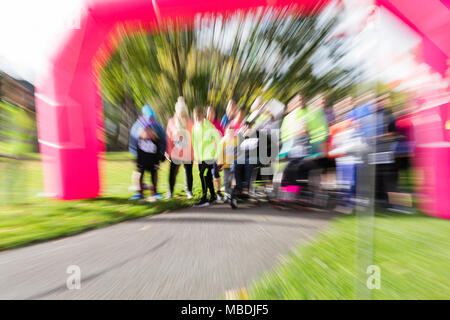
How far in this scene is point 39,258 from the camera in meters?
2.31

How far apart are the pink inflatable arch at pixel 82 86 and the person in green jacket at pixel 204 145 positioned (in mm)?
1580

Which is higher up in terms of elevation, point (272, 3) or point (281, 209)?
point (272, 3)

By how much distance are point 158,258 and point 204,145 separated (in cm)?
245

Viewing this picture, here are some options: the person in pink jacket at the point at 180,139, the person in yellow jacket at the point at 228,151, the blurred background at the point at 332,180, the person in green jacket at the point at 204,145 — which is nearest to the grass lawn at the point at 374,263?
the blurred background at the point at 332,180

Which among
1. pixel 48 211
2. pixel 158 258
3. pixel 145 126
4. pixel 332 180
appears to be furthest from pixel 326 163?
pixel 48 211

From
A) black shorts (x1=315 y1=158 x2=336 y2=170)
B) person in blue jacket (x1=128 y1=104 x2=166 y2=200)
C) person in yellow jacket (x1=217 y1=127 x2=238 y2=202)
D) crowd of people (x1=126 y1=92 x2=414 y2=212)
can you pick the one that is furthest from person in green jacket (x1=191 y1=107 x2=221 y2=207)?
black shorts (x1=315 y1=158 x2=336 y2=170)

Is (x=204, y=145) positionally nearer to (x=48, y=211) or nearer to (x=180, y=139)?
(x=180, y=139)

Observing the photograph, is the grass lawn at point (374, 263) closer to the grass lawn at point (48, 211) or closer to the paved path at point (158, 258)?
the paved path at point (158, 258)

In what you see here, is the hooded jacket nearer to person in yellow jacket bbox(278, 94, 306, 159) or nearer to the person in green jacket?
the person in green jacket

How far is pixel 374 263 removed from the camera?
2.14 m

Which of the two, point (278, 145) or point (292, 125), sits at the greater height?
point (292, 125)
